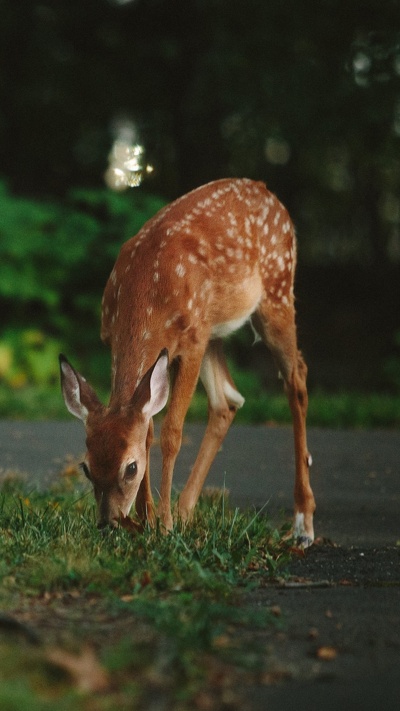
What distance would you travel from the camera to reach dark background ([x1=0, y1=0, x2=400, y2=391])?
46.0 ft

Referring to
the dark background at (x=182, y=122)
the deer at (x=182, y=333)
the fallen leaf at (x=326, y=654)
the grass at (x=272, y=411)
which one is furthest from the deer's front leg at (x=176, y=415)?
the dark background at (x=182, y=122)

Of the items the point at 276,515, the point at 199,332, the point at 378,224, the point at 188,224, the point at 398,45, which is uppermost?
the point at 398,45

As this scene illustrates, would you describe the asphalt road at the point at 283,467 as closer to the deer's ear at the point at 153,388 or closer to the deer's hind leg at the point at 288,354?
the deer's hind leg at the point at 288,354

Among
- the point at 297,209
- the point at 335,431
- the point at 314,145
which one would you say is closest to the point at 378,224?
the point at 297,209

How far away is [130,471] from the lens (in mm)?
5359

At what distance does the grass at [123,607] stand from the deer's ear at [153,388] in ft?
1.79

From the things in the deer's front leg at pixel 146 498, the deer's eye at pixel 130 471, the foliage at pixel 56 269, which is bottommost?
the deer's front leg at pixel 146 498

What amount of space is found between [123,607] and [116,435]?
1203mm

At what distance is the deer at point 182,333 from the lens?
5438mm

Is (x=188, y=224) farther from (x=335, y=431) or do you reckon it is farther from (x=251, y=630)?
(x=335, y=431)

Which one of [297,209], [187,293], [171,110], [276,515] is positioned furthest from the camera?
[297,209]

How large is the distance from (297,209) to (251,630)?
1664 cm

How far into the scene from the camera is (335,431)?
1056cm

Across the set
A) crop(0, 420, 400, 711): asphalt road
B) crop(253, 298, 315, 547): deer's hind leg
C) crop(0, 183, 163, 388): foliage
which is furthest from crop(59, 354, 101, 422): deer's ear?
crop(0, 183, 163, 388): foliage
